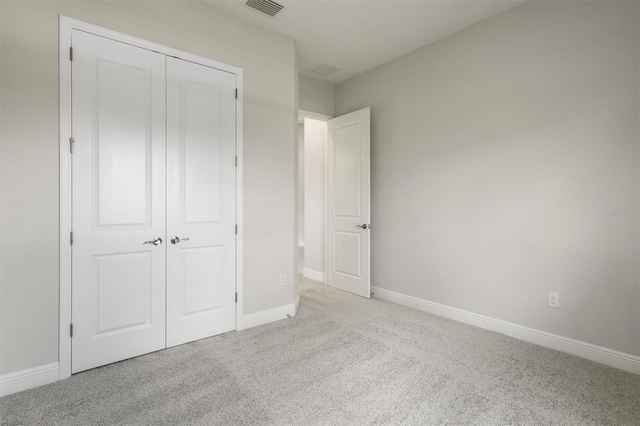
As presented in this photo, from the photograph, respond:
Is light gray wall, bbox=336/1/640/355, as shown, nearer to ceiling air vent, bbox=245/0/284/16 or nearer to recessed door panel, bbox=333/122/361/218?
recessed door panel, bbox=333/122/361/218

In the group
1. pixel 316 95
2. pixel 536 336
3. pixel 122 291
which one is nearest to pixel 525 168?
pixel 536 336

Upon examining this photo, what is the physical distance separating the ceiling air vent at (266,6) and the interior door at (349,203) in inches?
61.7

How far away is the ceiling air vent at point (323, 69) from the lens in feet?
12.8

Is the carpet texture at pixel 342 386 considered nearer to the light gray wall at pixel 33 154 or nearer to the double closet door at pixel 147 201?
the double closet door at pixel 147 201

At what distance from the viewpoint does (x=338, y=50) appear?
353 cm

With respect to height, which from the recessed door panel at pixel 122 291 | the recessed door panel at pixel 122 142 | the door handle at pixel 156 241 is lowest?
the recessed door panel at pixel 122 291

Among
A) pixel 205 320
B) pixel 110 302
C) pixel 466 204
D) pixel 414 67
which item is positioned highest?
pixel 414 67

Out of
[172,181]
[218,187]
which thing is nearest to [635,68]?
[218,187]

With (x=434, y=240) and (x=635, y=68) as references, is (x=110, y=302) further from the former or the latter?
(x=635, y=68)

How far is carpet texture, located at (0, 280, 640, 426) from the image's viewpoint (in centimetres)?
174

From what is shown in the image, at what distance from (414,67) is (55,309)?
12.7 feet

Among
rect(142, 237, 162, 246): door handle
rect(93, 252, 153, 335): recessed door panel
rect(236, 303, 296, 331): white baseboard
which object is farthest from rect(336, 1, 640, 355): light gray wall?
rect(93, 252, 153, 335): recessed door panel

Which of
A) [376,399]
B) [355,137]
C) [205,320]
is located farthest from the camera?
[355,137]

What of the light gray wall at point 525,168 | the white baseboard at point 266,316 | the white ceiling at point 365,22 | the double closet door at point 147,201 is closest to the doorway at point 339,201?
the light gray wall at point 525,168
